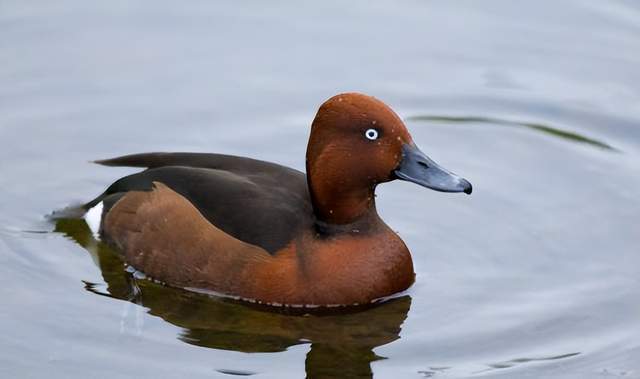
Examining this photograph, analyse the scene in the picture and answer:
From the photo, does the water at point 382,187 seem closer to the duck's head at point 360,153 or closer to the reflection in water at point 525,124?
the reflection in water at point 525,124

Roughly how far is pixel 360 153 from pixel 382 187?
1.79 metres

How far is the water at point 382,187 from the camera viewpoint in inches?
336

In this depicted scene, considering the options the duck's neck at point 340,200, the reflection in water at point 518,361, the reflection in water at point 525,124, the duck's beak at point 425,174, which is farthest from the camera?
the reflection in water at point 525,124

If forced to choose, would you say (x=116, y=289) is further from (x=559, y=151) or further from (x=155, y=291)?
(x=559, y=151)

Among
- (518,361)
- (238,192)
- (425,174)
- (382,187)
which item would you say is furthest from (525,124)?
(518,361)

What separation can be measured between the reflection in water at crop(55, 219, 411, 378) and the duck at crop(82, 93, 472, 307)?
0.09 meters

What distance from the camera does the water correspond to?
8.55 metres

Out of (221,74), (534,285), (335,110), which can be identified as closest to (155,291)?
(335,110)

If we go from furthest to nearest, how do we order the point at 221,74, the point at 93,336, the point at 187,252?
the point at 221,74
the point at 187,252
the point at 93,336

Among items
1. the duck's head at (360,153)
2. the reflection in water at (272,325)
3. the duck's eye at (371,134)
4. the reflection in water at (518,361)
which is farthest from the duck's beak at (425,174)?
the reflection in water at (518,361)

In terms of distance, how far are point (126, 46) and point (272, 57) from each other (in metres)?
1.23

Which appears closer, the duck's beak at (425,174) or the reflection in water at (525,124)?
the duck's beak at (425,174)

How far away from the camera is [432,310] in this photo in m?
9.07

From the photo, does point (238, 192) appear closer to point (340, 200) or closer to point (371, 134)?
point (340, 200)
